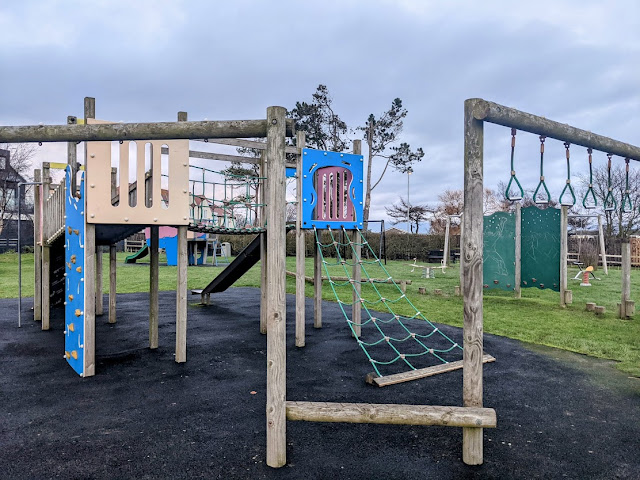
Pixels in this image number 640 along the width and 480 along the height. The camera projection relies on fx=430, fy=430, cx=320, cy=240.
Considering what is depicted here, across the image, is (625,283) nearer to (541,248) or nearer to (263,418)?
A: (541,248)

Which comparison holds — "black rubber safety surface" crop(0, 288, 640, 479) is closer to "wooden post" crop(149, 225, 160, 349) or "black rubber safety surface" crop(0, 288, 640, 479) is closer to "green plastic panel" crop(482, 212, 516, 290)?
"wooden post" crop(149, 225, 160, 349)

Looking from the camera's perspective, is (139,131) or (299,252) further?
(299,252)

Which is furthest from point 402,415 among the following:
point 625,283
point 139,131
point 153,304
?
point 625,283

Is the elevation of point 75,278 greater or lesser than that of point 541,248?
lesser

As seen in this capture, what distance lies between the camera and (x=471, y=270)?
2.49 m

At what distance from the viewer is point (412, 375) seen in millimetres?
4000

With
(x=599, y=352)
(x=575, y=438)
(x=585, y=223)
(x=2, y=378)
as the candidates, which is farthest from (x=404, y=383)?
(x=585, y=223)

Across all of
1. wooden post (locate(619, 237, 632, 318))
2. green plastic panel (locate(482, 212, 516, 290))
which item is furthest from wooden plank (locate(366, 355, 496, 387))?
green plastic panel (locate(482, 212, 516, 290))

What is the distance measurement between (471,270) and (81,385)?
352cm

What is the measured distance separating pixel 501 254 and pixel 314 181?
210 inches

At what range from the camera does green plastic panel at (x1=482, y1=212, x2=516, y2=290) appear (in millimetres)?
8883

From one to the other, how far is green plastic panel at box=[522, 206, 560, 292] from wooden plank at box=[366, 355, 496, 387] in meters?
4.65

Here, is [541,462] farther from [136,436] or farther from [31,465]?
[31,465]

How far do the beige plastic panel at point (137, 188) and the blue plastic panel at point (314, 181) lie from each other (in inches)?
60.0
